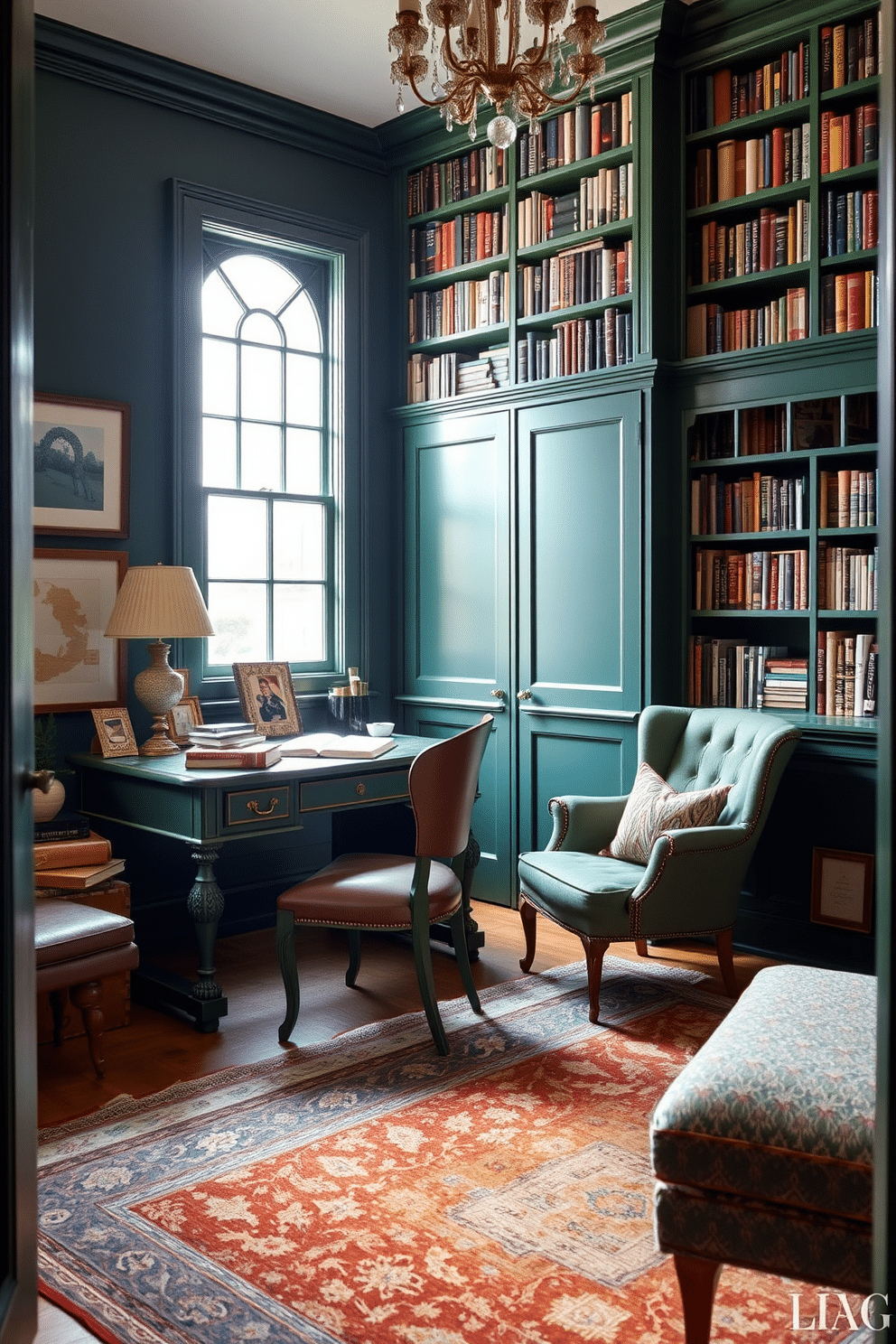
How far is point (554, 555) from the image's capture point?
4691 mm

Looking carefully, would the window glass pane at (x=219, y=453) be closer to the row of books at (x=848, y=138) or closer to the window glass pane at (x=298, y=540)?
the window glass pane at (x=298, y=540)

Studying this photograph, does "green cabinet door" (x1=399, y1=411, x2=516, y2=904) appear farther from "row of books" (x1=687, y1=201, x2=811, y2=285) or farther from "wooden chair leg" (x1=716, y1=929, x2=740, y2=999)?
"wooden chair leg" (x1=716, y1=929, x2=740, y2=999)

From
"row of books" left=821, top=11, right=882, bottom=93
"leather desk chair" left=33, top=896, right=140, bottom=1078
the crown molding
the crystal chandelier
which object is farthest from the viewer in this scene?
the crown molding

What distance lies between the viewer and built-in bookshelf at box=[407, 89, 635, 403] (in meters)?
4.43

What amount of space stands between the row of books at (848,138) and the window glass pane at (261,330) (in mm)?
2338

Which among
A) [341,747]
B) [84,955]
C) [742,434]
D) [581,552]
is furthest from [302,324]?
[84,955]

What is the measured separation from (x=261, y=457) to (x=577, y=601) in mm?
1540

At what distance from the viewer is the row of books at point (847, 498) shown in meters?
3.86

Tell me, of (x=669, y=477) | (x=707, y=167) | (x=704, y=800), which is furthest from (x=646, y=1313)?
(x=707, y=167)

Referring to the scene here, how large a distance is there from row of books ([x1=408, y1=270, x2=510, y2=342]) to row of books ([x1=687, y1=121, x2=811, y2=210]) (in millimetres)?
905

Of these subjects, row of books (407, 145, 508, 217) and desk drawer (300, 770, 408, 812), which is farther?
row of books (407, 145, 508, 217)

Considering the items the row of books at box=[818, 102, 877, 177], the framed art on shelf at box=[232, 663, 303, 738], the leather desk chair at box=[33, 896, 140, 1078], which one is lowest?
the leather desk chair at box=[33, 896, 140, 1078]

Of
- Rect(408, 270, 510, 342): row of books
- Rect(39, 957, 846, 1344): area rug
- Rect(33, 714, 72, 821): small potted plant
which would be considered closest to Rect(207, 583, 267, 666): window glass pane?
Rect(33, 714, 72, 821): small potted plant

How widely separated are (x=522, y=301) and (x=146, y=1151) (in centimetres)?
359
